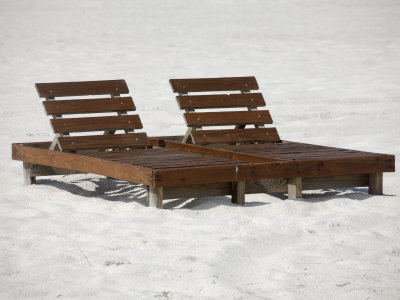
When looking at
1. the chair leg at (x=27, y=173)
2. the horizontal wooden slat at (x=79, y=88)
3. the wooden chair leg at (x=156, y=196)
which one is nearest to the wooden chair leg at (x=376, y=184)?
the wooden chair leg at (x=156, y=196)

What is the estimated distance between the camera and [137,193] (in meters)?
7.78

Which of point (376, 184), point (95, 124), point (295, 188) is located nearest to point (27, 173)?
point (95, 124)

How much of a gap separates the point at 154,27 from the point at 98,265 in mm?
19872

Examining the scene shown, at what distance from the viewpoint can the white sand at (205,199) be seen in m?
4.84

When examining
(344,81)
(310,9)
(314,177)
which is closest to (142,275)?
(314,177)

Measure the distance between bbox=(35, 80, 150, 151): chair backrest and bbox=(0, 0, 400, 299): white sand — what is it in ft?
1.41

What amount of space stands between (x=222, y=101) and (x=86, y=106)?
1.59 meters

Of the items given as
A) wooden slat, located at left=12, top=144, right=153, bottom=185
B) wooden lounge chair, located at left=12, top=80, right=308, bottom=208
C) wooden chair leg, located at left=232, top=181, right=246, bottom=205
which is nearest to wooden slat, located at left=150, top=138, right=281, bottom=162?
wooden lounge chair, located at left=12, top=80, right=308, bottom=208

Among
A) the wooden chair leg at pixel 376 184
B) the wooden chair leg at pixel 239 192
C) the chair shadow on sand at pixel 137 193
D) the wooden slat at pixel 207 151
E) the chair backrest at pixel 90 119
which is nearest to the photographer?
the wooden chair leg at pixel 239 192

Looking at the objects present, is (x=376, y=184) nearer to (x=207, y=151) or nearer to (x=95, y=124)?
(x=207, y=151)

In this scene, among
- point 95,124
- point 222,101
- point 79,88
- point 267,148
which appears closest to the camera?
point 267,148

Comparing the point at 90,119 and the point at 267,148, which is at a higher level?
the point at 90,119

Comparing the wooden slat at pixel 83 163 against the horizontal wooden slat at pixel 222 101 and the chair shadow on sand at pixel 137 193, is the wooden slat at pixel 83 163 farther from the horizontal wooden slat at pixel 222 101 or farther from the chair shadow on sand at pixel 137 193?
the horizontal wooden slat at pixel 222 101

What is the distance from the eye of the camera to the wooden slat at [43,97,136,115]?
842 centimetres
